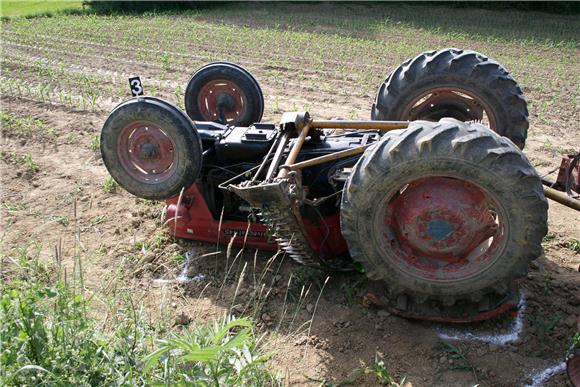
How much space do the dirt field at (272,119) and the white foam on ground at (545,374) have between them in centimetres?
4

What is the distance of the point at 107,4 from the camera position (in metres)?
20.4

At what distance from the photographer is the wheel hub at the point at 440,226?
343 cm

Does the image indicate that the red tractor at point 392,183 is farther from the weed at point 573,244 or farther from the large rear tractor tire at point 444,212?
the weed at point 573,244

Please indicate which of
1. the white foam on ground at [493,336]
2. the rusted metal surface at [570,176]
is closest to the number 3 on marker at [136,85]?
the white foam on ground at [493,336]

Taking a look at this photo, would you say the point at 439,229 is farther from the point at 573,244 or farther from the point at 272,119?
the point at 272,119

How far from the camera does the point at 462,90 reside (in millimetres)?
4469

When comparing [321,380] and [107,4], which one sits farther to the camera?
[107,4]

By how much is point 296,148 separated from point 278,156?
159 mm

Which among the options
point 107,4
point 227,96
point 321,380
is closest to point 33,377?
point 321,380

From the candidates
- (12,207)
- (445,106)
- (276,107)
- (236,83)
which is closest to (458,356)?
(445,106)

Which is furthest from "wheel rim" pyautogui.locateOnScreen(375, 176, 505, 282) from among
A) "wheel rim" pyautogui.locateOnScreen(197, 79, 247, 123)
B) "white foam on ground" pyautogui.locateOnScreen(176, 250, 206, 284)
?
"wheel rim" pyautogui.locateOnScreen(197, 79, 247, 123)

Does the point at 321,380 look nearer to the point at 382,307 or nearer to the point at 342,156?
the point at 382,307

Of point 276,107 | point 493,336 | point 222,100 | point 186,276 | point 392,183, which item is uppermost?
point 222,100

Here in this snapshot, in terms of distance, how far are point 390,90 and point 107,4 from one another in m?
18.5
